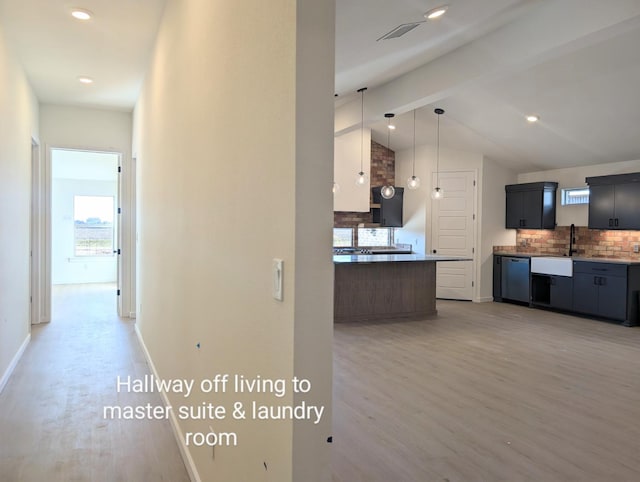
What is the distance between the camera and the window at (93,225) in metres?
10.5

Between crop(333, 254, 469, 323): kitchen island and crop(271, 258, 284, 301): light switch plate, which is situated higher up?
crop(271, 258, 284, 301): light switch plate

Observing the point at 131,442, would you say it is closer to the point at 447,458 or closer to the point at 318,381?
the point at 447,458

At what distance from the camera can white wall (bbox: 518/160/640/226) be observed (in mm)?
7170

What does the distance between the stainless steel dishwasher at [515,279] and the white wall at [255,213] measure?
6.84 metres

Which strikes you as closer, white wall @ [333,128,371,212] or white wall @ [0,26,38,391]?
white wall @ [0,26,38,391]

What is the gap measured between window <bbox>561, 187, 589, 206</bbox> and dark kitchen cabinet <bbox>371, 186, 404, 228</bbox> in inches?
119

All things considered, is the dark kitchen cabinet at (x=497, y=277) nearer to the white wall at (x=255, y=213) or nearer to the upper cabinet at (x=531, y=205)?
the upper cabinet at (x=531, y=205)

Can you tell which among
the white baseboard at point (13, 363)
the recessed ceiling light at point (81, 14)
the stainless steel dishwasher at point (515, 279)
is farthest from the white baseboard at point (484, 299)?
the recessed ceiling light at point (81, 14)

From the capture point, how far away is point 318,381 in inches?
46.8

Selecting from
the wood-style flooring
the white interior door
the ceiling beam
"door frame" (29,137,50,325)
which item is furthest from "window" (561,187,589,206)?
"door frame" (29,137,50,325)

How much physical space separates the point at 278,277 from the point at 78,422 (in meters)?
2.65

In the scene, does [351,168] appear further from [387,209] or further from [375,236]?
[375,236]

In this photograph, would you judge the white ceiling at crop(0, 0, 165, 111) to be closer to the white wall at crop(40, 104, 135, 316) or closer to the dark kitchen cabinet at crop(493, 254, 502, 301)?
the white wall at crop(40, 104, 135, 316)


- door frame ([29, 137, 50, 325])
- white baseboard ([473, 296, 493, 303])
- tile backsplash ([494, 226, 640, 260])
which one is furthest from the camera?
white baseboard ([473, 296, 493, 303])
